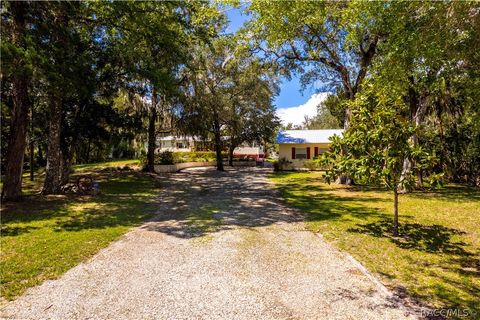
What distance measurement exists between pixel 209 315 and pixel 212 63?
28.8m

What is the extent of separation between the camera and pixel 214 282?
18.3 ft

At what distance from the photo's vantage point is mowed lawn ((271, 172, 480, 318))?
18.1 ft

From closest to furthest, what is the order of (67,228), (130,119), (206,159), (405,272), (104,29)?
(405,272) < (67,228) < (104,29) < (130,119) < (206,159)

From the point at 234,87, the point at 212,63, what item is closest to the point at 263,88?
the point at 234,87

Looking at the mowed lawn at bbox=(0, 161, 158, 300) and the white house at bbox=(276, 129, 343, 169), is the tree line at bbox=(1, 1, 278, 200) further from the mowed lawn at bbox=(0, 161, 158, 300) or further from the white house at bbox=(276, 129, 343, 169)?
the white house at bbox=(276, 129, 343, 169)

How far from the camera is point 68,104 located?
1789 cm

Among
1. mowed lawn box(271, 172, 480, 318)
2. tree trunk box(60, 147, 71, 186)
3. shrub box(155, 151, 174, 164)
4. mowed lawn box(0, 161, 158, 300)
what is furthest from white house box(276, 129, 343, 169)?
tree trunk box(60, 147, 71, 186)

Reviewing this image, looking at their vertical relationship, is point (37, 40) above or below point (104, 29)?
below

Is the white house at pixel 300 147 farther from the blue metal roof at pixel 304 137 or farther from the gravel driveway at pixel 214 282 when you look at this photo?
the gravel driveway at pixel 214 282

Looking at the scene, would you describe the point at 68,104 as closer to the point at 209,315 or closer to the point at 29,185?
the point at 29,185

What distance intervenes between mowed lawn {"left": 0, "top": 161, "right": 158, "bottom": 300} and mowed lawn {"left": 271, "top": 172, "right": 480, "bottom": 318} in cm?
591

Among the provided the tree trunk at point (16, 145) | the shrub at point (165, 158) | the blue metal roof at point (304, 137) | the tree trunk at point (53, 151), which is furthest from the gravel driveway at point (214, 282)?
the blue metal roof at point (304, 137)

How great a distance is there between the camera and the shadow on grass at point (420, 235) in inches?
302

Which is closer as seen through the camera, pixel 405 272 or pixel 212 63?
pixel 405 272
